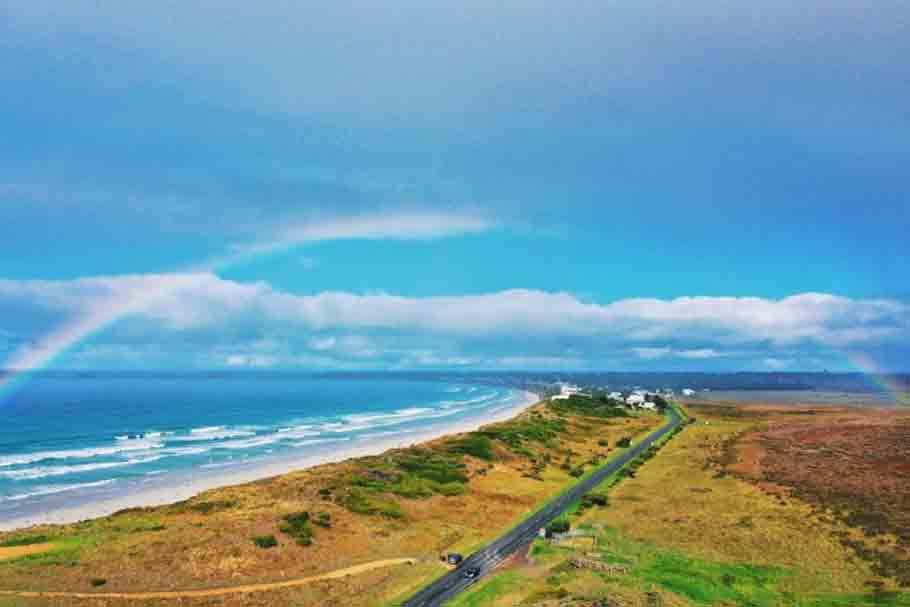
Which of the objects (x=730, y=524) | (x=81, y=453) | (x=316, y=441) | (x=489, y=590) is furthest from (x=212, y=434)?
(x=730, y=524)

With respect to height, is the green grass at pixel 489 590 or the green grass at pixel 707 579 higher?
the green grass at pixel 489 590

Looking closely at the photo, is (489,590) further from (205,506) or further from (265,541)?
(205,506)

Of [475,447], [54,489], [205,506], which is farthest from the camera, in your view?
[475,447]

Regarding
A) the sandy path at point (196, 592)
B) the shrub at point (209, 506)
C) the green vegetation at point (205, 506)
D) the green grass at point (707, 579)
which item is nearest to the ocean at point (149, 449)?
the green vegetation at point (205, 506)

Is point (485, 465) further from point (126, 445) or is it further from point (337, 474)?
point (126, 445)

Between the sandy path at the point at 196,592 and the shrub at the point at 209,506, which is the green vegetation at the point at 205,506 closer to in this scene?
the shrub at the point at 209,506
